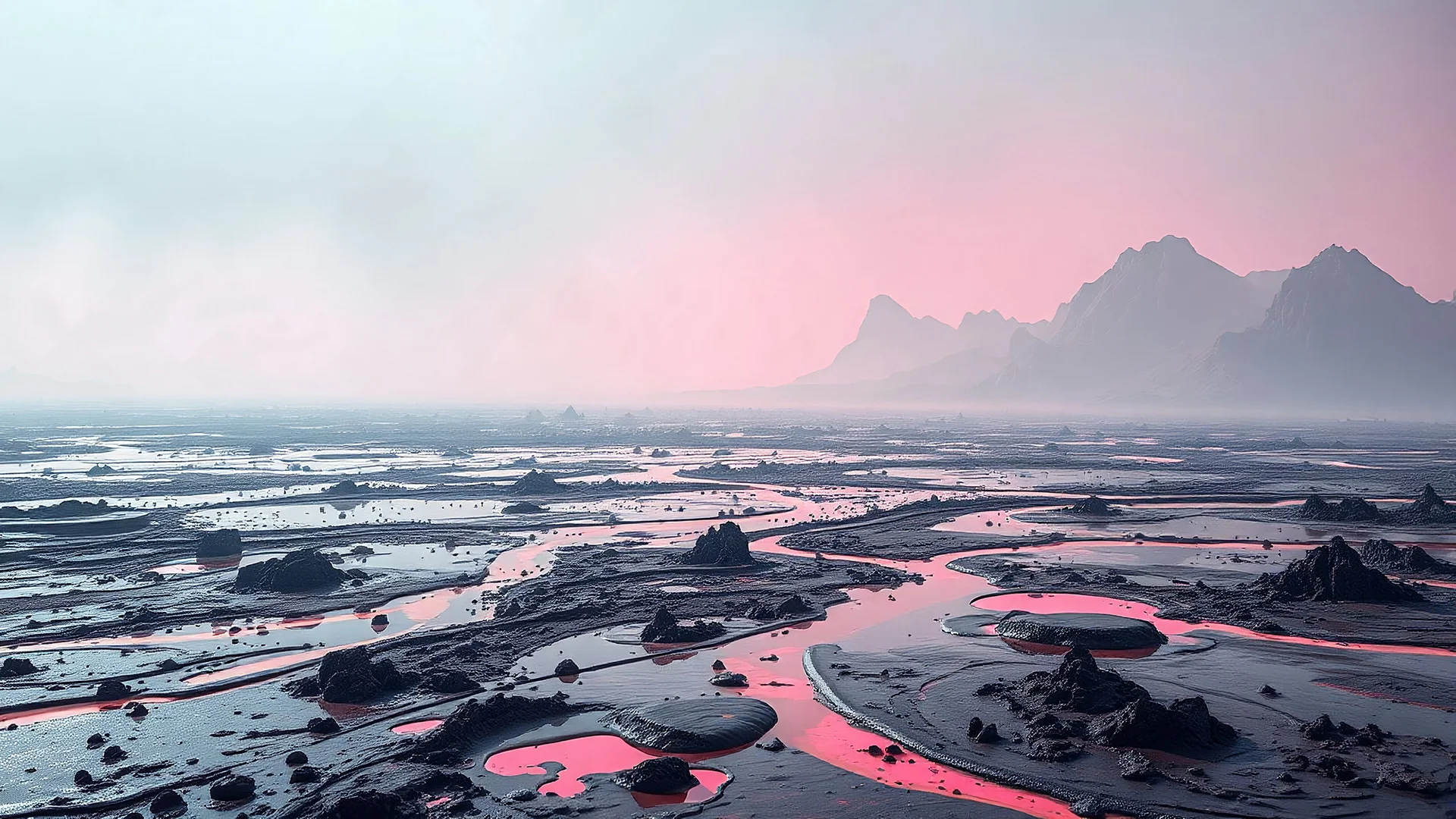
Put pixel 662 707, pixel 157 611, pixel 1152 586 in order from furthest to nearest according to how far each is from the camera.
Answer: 1. pixel 1152 586
2. pixel 157 611
3. pixel 662 707

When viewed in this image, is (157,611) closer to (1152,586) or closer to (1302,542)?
(1152,586)

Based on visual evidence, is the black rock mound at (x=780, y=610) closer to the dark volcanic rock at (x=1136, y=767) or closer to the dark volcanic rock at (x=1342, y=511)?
the dark volcanic rock at (x=1136, y=767)

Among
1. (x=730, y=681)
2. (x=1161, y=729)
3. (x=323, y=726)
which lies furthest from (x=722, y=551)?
(x=1161, y=729)

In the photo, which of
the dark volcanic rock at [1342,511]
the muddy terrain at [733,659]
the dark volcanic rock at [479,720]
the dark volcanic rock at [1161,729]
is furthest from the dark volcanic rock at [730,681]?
the dark volcanic rock at [1342,511]

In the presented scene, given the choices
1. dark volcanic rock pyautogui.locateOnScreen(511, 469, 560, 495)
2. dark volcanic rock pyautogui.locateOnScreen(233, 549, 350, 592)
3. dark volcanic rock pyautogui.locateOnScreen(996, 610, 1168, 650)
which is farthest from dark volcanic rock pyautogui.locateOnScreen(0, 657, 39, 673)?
dark volcanic rock pyautogui.locateOnScreen(511, 469, 560, 495)

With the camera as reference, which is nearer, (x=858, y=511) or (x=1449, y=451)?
(x=858, y=511)

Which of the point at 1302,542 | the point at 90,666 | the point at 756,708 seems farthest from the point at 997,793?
the point at 1302,542
